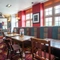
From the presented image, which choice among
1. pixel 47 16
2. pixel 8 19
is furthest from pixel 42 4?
pixel 8 19

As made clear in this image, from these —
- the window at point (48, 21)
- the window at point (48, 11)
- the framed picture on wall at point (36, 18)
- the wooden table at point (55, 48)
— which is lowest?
the wooden table at point (55, 48)

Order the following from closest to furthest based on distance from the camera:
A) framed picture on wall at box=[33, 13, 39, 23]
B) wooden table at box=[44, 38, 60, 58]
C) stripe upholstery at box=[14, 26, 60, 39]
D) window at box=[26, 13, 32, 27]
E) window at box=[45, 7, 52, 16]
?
wooden table at box=[44, 38, 60, 58] → stripe upholstery at box=[14, 26, 60, 39] → window at box=[45, 7, 52, 16] → framed picture on wall at box=[33, 13, 39, 23] → window at box=[26, 13, 32, 27]

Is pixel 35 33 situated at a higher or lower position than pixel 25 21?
lower

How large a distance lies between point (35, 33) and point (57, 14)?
1699 millimetres

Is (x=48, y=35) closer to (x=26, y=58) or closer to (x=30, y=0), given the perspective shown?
(x=26, y=58)

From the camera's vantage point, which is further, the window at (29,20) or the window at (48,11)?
the window at (29,20)

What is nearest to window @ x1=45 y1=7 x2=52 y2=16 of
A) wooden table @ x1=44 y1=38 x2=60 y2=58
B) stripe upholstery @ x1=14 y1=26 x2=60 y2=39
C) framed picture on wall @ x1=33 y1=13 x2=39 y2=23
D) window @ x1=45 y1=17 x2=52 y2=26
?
window @ x1=45 y1=17 x2=52 y2=26

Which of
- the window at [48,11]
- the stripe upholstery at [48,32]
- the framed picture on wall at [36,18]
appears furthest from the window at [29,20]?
the stripe upholstery at [48,32]

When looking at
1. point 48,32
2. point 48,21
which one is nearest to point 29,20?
point 48,21

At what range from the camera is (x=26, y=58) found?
2727 mm

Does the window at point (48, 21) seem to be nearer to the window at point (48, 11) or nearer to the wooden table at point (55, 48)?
the window at point (48, 11)

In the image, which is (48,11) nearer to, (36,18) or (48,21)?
(48,21)

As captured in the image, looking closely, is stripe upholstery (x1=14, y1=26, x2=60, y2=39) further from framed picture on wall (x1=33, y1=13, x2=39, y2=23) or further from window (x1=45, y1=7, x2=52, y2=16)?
window (x1=45, y1=7, x2=52, y2=16)

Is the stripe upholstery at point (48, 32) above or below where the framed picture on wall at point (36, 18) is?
below
